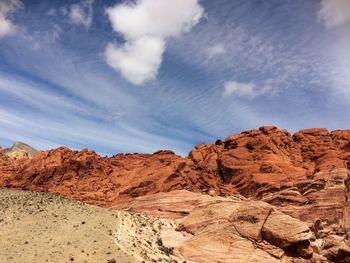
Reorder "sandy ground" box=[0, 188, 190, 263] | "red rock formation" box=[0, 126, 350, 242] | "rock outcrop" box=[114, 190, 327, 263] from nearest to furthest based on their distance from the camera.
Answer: "sandy ground" box=[0, 188, 190, 263]
"rock outcrop" box=[114, 190, 327, 263]
"red rock formation" box=[0, 126, 350, 242]

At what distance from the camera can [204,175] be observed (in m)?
79.4

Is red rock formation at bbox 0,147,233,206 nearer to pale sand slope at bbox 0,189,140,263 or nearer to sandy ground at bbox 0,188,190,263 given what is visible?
sandy ground at bbox 0,188,190,263

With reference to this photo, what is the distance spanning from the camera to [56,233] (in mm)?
42125

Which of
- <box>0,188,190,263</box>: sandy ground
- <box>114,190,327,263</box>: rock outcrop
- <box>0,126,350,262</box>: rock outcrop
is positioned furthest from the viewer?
<box>0,126,350,262</box>: rock outcrop

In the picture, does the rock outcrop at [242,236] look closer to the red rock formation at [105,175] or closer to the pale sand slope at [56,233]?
the pale sand slope at [56,233]

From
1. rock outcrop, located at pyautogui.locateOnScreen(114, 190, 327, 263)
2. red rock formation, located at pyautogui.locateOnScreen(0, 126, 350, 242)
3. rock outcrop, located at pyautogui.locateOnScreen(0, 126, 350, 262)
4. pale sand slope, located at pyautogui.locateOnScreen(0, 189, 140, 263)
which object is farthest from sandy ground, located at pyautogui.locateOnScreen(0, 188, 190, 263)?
red rock formation, located at pyautogui.locateOnScreen(0, 126, 350, 242)

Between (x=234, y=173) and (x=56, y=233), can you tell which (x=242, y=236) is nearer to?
(x=56, y=233)

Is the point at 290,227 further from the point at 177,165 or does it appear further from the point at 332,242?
the point at 177,165

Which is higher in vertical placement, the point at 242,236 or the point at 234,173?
the point at 234,173

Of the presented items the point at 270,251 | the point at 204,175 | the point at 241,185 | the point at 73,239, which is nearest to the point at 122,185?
the point at 204,175

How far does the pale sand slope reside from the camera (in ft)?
122

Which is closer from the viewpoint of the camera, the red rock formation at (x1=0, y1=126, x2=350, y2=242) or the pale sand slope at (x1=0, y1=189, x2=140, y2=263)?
the pale sand slope at (x1=0, y1=189, x2=140, y2=263)

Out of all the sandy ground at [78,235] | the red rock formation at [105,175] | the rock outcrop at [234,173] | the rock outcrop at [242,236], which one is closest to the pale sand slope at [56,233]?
the sandy ground at [78,235]

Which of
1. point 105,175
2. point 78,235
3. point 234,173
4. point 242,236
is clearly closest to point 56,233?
point 78,235
